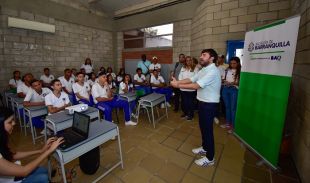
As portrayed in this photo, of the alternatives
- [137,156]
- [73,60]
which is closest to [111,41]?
[73,60]

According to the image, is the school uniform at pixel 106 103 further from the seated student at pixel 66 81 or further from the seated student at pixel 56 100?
the seated student at pixel 66 81

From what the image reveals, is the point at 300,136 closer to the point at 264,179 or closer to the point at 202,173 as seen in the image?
the point at 264,179

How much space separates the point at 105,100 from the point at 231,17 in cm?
422

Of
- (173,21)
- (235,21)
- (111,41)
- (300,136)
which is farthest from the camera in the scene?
(111,41)

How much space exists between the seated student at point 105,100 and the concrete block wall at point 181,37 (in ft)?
12.6

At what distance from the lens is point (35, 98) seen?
341cm

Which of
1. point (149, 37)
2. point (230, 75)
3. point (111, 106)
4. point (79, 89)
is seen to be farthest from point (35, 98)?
point (149, 37)

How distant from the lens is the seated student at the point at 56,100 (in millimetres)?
2923

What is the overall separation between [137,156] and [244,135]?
1.96m

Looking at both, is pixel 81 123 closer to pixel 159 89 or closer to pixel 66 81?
pixel 159 89

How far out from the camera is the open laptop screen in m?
1.79

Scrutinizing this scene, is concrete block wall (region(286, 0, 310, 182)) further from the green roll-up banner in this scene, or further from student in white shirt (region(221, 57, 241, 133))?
student in white shirt (region(221, 57, 241, 133))

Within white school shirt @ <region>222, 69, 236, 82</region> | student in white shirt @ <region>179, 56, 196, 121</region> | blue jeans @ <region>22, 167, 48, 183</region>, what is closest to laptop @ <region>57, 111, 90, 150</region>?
blue jeans @ <region>22, 167, 48, 183</region>

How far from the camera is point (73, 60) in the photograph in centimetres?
718
